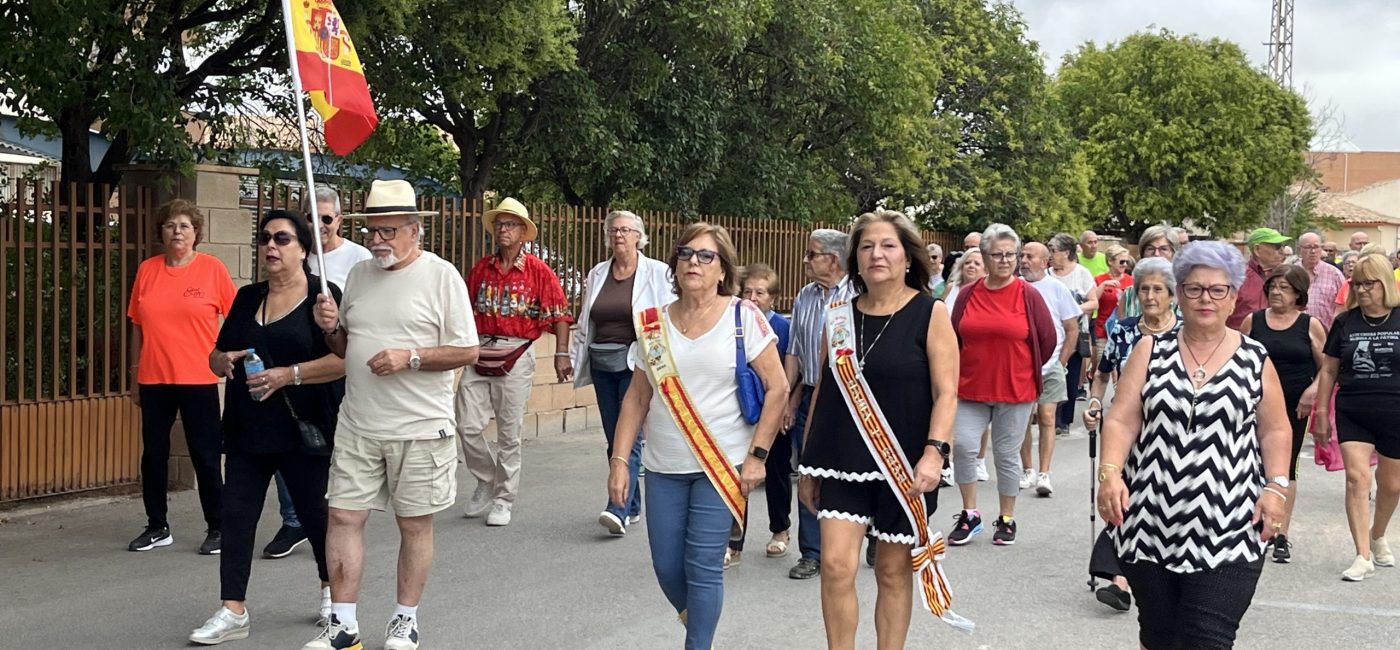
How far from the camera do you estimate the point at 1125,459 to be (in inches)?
183

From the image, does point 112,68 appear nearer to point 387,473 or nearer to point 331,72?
point 331,72

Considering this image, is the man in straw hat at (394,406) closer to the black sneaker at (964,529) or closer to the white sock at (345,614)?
the white sock at (345,614)

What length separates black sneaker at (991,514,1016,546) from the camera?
8320 millimetres

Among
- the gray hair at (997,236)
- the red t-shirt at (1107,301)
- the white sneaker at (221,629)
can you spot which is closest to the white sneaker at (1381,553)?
the gray hair at (997,236)

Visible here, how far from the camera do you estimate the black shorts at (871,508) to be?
5.09m

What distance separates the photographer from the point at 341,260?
25.0ft

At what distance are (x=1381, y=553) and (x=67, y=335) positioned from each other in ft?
25.1

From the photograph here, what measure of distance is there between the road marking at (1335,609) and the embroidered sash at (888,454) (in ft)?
8.60

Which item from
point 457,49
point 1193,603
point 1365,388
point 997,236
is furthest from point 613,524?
point 457,49

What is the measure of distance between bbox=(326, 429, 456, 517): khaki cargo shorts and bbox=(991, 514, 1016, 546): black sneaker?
3.74 metres

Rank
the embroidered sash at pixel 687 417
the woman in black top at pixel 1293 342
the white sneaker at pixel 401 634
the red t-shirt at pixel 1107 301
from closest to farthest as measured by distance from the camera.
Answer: the embroidered sash at pixel 687 417 < the white sneaker at pixel 401 634 < the woman in black top at pixel 1293 342 < the red t-shirt at pixel 1107 301

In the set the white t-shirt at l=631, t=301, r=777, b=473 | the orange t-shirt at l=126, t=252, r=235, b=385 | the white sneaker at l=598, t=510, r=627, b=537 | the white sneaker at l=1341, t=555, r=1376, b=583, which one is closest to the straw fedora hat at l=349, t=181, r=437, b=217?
the white t-shirt at l=631, t=301, r=777, b=473

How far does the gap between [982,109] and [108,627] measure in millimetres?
26859

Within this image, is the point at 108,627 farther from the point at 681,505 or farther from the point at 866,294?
the point at 866,294
